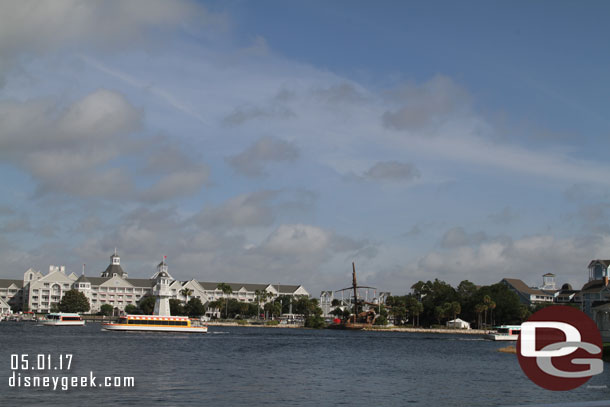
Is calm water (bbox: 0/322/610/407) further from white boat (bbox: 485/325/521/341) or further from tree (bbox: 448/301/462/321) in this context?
tree (bbox: 448/301/462/321)

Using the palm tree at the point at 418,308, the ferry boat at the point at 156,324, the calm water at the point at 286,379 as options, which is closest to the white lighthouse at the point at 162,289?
the ferry boat at the point at 156,324

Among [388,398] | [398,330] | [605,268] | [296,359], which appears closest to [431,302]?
[398,330]

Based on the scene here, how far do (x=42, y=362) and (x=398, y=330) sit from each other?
5159 inches

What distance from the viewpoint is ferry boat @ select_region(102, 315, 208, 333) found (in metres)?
126

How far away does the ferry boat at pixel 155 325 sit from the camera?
126 meters

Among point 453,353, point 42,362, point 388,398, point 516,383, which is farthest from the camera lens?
point 453,353

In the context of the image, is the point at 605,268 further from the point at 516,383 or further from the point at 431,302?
the point at 516,383

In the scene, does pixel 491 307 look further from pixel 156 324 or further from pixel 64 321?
pixel 64 321

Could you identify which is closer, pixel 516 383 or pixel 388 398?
pixel 388 398

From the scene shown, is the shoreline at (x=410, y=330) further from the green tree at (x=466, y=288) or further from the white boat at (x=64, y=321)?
the white boat at (x=64, y=321)

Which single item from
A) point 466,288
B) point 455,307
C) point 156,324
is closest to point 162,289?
point 156,324

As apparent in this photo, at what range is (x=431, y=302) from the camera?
611ft

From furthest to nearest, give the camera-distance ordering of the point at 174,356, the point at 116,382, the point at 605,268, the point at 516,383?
the point at 605,268, the point at 174,356, the point at 516,383, the point at 116,382

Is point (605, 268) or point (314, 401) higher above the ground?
point (605, 268)
